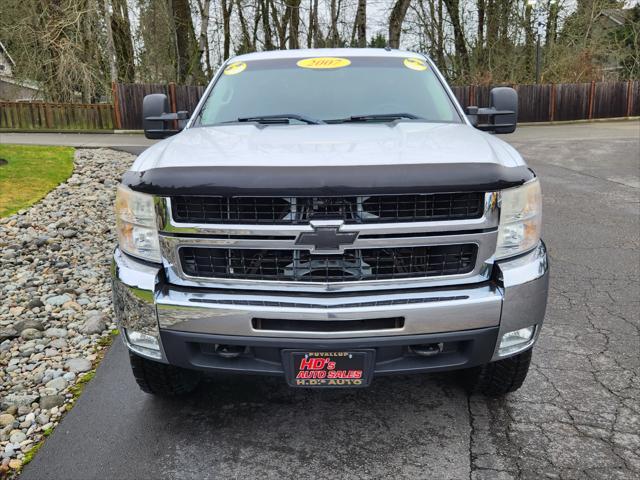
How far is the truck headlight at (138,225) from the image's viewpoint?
8.27 feet

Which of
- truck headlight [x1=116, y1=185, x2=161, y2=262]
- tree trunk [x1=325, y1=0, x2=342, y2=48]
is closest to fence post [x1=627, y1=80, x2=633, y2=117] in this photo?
tree trunk [x1=325, y1=0, x2=342, y2=48]

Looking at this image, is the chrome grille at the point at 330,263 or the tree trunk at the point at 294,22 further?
the tree trunk at the point at 294,22

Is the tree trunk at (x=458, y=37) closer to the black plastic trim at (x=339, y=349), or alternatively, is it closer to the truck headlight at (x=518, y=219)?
the truck headlight at (x=518, y=219)

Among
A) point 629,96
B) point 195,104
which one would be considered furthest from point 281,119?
point 629,96

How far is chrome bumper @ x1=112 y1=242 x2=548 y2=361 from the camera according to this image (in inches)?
93.7

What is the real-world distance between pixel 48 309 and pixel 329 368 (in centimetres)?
309

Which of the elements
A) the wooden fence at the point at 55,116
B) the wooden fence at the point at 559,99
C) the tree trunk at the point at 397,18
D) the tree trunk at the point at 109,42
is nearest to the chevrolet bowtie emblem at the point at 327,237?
the wooden fence at the point at 559,99

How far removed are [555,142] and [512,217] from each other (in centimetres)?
1531

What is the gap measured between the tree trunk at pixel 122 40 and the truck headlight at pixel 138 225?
23816 mm

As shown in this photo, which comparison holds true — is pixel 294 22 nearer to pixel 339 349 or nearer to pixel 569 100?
pixel 569 100

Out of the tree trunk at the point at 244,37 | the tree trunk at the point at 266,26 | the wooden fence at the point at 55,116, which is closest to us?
the wooden fence at the point at 55,116

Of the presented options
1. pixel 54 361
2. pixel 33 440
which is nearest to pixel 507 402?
pixel 33 440

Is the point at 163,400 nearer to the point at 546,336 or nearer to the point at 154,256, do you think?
the point at 154,256

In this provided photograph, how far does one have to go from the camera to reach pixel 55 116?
2166cm
